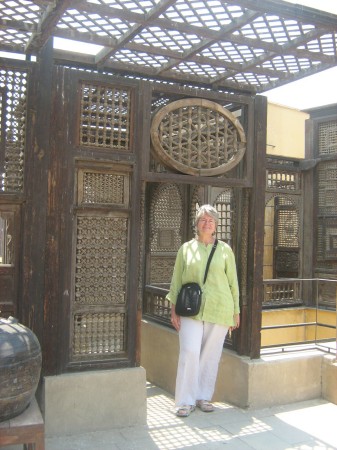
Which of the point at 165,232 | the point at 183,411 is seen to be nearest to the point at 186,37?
the point at 183,411

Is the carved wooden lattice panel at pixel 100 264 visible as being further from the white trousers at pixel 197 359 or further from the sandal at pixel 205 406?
the sandal at pixel 205 406

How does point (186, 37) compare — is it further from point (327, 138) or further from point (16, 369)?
point (327, 138)

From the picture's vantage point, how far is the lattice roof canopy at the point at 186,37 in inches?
151

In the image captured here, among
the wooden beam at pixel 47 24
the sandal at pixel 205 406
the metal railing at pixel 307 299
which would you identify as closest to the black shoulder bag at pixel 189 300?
the sandal at pixel 205 406

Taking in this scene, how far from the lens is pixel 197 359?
4934 millimetres

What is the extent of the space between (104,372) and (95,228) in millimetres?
1356

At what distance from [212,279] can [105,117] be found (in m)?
1.89

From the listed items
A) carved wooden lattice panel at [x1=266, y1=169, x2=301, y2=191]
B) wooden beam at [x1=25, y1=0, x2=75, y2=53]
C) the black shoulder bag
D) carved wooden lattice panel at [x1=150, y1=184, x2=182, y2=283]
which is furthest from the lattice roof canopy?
carved wooden lattice panel at [x1=266, y1=169, x2=301, y2=191]

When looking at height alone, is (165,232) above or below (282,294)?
above

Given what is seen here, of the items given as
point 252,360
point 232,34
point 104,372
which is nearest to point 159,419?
point 104,372

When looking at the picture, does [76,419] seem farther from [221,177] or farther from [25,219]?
[221,177]

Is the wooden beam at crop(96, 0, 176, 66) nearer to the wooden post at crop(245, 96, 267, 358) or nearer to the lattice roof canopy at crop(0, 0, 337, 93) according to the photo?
the lattice roof canopy at crop(0, 0, 337, 93)

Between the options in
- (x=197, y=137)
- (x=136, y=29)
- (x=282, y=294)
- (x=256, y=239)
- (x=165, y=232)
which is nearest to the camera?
(x=136, y=29)

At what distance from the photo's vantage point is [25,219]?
4.47m
